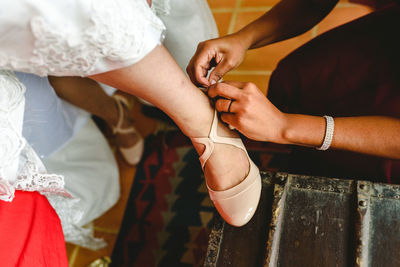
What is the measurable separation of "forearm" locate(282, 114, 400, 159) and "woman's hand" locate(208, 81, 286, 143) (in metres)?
0.02

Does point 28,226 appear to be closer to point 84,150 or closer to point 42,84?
point 42,84

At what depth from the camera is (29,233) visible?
0.68 meters

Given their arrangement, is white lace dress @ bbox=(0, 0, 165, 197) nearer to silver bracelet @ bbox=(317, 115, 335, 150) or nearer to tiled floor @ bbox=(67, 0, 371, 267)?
silver bracelet @ bbox=(317, 115, 335, 150)

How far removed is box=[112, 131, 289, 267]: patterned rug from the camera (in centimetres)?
122

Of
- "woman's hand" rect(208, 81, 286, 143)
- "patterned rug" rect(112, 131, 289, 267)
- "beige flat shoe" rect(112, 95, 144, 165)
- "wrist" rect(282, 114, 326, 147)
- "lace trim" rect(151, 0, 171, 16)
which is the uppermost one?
"lace trim" rect(151, 0, 171, 16)

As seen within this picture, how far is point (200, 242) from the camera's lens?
1.21m

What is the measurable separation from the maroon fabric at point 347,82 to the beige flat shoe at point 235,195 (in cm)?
18

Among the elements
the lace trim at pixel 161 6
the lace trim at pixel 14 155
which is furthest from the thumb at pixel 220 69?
the lace trim at pixel 14 155

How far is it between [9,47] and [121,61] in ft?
0.53

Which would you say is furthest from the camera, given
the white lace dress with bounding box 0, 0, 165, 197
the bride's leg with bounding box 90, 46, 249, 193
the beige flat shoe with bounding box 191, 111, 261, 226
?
the beige flat shoe with bounding box 191, 111, 261, 226

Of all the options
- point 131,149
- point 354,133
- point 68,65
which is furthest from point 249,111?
point 131,149

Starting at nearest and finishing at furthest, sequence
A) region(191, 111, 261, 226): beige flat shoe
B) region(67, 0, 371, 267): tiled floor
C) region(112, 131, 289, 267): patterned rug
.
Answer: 1. region(191, 111, 261, 226): beige flat shoe
2. region(112, 131, 289, 267): patterned rug
3. region(67, 0, 371, 267): tiled floor

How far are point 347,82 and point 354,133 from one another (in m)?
0.18

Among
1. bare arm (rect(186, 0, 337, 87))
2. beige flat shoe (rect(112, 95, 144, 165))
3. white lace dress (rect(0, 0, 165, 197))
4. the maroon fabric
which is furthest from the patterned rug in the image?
white lace dress (rect(0, 0, 165, 197))
